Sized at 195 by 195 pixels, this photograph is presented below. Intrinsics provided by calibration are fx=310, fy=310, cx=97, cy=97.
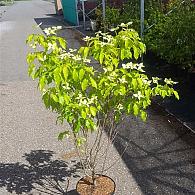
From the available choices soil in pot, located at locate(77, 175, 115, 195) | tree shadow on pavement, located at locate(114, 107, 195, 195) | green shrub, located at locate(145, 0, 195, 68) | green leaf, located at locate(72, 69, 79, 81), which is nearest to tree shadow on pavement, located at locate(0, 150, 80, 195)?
soil in pot, located at locate(77, 175, 115, 195)

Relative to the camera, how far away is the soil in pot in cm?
378

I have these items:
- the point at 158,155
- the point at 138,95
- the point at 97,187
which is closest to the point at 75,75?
the point at 138,95

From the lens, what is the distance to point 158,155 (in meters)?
4.94

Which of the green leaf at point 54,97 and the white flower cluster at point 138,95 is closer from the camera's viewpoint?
the green leaf at point 54,97

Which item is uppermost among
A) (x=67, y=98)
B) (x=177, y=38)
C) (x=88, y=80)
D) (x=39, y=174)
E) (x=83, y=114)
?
(x=88, y=80)

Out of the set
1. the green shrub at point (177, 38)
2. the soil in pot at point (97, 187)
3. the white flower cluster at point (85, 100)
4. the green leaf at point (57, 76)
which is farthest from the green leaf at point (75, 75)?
the green shrub at point (177, 38)

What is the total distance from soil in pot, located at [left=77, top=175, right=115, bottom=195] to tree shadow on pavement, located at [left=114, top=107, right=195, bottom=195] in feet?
1.82

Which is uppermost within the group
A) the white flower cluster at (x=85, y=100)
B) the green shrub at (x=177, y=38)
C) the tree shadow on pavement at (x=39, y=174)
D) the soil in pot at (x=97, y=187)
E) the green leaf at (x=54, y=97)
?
the green leaf at (x=54, y=97)

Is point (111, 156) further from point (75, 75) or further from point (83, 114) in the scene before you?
point (75, 75)

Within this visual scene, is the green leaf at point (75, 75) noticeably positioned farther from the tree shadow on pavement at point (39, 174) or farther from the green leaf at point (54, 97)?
the tree shadow on pavement at point (39, 174)

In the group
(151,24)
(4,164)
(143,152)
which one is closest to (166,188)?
(143,152)

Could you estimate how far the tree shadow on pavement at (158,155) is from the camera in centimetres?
425

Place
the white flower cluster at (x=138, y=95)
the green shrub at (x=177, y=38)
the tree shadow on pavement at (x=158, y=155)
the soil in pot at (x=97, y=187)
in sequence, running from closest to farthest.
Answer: the white flower cluster at (x=138, y=95)
the soil in pot at (x=97, y=187)
the tree shadow on pavement at (x=158, y=155)
the green shrub at (x=177, y=38)

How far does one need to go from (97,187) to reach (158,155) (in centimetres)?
146
